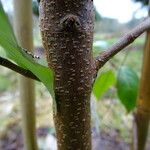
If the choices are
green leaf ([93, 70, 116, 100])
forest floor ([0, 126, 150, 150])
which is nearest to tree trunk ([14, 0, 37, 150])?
green leaf ([93, 70, 116, 100])

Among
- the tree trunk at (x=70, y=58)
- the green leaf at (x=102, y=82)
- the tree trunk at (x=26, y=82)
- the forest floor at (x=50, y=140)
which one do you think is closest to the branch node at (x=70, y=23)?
the tree trunk at (x=70, y=58)

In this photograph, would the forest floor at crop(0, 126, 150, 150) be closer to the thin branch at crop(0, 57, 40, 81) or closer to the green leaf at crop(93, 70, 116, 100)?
the green leaf at crop(93, 70, 116, 100)

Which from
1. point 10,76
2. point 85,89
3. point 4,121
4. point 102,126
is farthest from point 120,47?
point 10,76

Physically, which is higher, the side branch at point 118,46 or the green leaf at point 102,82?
the green leaf at point 102,82

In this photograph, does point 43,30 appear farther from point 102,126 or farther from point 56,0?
point 102,126

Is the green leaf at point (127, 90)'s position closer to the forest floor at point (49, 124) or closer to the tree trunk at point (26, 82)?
the tree trunk at point (26, 82)

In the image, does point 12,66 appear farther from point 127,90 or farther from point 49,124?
point 49,124

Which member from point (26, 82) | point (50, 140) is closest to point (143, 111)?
point (26, 82)
